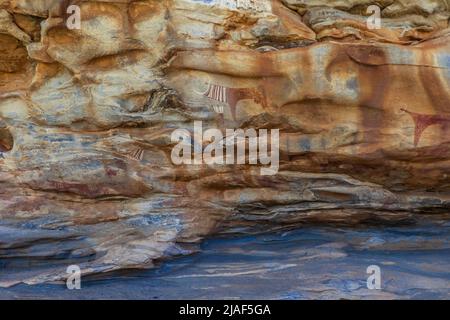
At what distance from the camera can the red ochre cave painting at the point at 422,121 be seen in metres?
4.75

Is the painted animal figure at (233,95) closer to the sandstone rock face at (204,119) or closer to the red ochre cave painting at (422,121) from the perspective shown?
the sandstone rock face at (204,119)

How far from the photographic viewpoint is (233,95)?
4832 mm

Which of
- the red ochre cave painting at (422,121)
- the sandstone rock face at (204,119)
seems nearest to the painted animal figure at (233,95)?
the sandstone rock face at (204,119)

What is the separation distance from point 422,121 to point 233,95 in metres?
1.48

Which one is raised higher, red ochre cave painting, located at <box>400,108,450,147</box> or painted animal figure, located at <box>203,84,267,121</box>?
painted animal figure, located at <box>203,84,267,121</box>

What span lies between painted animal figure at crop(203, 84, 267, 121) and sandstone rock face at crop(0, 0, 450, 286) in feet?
0.04

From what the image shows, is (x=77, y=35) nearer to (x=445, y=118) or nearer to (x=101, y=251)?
(x=101, y=251)

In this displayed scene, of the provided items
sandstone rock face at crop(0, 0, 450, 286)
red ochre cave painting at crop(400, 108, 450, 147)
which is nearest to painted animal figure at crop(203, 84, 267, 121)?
sandstone rock face at crop(0, 0, 450, 286)

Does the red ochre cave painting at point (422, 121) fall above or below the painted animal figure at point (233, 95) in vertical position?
below

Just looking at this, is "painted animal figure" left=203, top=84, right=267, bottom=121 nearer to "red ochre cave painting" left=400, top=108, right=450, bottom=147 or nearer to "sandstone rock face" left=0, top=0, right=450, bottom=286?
"sandstone rock face" left=0, top=0, right=450, bottom=286

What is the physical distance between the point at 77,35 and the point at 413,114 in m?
2.69

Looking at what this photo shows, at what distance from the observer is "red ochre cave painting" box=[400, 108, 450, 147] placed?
475 cm

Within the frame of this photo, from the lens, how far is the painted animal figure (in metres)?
4.80

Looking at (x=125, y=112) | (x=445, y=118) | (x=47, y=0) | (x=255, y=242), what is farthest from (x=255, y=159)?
(x=47, y=0)
